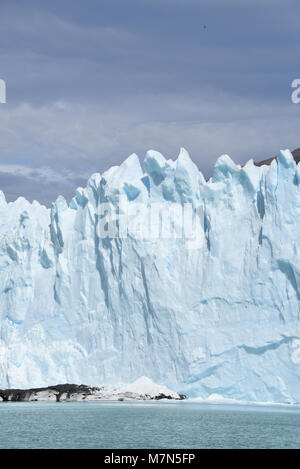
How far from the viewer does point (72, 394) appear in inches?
1497

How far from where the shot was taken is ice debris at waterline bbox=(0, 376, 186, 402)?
120 feet

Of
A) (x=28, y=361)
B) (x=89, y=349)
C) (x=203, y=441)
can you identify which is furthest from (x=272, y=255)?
(x=203, y=441)

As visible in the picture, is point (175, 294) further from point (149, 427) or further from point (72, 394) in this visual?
point (149, 427)

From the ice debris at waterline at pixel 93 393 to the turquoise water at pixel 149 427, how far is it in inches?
145

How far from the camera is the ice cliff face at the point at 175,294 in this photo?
119 ft

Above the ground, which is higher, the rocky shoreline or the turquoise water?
the rocky shoreline

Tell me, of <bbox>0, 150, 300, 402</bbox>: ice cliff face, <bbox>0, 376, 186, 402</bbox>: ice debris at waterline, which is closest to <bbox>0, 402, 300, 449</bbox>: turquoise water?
<bbox>0, 376, 186, 402</bbox>: ice debris at waterline

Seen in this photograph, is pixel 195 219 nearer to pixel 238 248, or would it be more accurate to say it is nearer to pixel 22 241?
pixel 238 248

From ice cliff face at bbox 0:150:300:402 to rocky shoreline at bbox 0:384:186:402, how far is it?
0.55 metres

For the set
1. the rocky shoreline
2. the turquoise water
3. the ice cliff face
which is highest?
the ice cliff face

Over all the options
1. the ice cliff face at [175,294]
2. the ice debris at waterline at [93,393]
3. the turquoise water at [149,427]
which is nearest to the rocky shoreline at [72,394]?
the ice debris at waterline at [93,393]

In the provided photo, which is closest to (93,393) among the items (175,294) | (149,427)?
(175,294)

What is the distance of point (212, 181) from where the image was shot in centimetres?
3897

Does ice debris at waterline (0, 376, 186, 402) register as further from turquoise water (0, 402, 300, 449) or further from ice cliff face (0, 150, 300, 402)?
turquoise water (0, 402, 300, 449)
